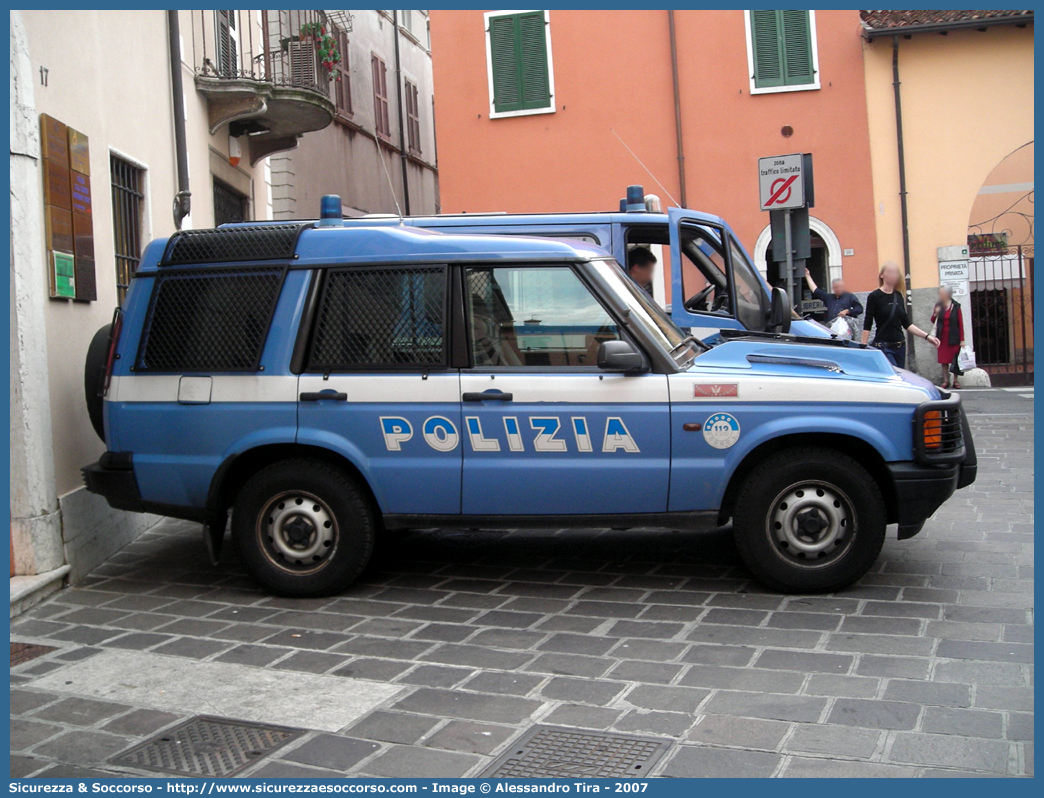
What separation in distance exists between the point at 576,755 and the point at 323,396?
276cm

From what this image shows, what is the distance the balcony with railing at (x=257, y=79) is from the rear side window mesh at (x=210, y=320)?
652 cm

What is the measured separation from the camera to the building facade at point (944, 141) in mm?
19547

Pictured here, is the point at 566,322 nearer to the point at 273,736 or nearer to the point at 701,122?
the point at 273,736

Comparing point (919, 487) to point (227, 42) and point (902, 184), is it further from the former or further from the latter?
point (902, 184)

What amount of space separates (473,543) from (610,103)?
14966mm

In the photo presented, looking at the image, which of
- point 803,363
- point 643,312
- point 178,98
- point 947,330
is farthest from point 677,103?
point 803,363

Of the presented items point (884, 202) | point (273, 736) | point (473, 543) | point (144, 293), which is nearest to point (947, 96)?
point (884, 202)

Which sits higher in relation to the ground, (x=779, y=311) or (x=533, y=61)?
(x=533, y=61)

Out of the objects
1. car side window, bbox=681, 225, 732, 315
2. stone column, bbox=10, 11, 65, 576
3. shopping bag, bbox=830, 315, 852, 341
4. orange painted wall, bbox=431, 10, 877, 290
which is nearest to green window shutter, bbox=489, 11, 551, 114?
orange painted wall, bbox=431, 10, 877, 290

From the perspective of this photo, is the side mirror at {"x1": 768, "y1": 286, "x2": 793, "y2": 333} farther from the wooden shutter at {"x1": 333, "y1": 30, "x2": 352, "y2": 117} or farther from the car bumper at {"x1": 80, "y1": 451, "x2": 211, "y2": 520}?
the wooden shutter at {"x1": 333, "y1": 30, "x2": 352, "y2": 117}

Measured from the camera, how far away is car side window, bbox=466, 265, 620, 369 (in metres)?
5.81

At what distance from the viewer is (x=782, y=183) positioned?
10.8 meters

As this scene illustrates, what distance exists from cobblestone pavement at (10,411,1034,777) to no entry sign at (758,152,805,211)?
4351 millimetres

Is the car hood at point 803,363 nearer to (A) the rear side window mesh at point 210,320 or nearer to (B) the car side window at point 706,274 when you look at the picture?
(A) the rear side window mesh at point 210,320
